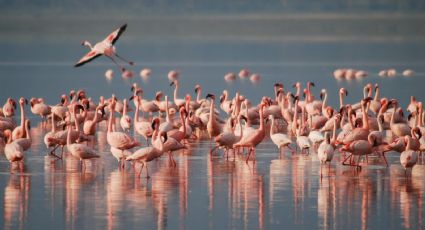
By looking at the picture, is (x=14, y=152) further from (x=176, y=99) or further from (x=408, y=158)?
(x=176, y=99)

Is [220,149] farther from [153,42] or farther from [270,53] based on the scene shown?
[153,42]

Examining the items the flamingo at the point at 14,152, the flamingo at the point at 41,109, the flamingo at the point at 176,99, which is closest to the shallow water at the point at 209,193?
the flamingo at the point at 14,152

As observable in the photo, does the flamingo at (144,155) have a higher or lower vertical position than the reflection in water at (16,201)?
higher

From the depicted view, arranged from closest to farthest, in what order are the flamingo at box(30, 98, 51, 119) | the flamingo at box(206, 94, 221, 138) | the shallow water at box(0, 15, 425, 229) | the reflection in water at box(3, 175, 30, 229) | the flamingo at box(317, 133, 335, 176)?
the reflection in water at box(3, 175, 30, 229)
the shallow water at box(0, 15, 425, 229)
the flamingo at box(317, 133, 335, 176)
the flamingo at box(206, 94, 221, 138)
the flamingo at box(30, 98, 51, 119)

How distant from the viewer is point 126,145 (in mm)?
14281

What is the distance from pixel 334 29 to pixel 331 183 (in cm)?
8043

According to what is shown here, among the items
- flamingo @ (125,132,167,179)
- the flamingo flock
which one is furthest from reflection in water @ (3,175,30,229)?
flamingo @ (125,132,167,179)

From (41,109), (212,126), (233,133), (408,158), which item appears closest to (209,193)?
(408,158)

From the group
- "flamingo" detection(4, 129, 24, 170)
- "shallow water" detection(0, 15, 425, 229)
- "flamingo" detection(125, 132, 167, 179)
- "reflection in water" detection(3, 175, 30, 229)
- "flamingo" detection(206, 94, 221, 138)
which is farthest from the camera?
"flamingo" detection(206, 94, 221, 138)

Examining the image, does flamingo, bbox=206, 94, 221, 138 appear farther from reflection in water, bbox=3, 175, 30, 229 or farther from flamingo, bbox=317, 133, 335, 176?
reflection in water, bbox=3, 175, 30, 229

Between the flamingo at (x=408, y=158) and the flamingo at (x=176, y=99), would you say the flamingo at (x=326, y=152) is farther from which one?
the flamingo at (x=176, y=99)

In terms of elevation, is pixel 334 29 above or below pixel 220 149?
above

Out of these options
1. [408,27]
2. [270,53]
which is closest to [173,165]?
[270,53]

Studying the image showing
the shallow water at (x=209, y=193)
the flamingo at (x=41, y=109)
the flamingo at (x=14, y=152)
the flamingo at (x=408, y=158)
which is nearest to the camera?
the shallow water at (x=209, y=193)
